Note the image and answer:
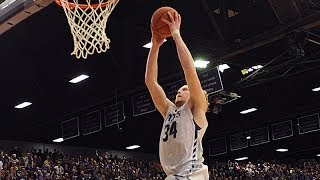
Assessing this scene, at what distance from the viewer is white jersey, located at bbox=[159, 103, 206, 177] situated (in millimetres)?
3992

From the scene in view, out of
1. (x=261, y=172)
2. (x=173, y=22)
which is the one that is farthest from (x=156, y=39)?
(x=261, y=172)

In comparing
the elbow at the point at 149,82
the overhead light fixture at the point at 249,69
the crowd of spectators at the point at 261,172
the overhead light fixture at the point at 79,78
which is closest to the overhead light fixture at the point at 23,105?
the overhead light fixture at the point at 79,78

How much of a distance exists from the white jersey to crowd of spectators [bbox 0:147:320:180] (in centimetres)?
1005

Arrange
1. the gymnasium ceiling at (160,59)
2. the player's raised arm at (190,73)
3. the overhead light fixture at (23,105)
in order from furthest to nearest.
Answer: the overhead light fixture at (23,105), the gymnasium ceiling at (160,59), the player's raised arm at (190,73)

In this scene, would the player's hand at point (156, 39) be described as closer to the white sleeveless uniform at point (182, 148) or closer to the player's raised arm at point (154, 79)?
the player's raised arm at point (154, 79)

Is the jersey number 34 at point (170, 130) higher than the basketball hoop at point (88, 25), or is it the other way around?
the basketball hoop at point (88, 25)

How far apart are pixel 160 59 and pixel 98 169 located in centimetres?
502

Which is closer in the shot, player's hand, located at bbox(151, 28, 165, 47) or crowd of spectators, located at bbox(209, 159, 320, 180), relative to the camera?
player's hand, located at bbox(151, 28, 165, 47)

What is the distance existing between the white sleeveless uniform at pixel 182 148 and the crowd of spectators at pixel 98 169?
10058 mm

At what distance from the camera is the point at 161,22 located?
4234mm

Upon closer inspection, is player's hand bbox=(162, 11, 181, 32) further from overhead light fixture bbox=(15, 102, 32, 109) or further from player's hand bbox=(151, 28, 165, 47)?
overhead light fixture bbox=(15, 102, 32, 109)

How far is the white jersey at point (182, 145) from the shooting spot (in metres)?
3.99

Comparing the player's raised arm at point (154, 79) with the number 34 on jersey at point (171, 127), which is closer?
the number 34 on jersey at point (171, 127)

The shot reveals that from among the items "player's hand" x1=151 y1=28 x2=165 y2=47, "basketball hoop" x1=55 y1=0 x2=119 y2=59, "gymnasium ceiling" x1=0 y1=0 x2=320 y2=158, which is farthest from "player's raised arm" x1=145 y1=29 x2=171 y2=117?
"gymnasium ceiling" x1=0 y1=0 x2=320 y2=158
